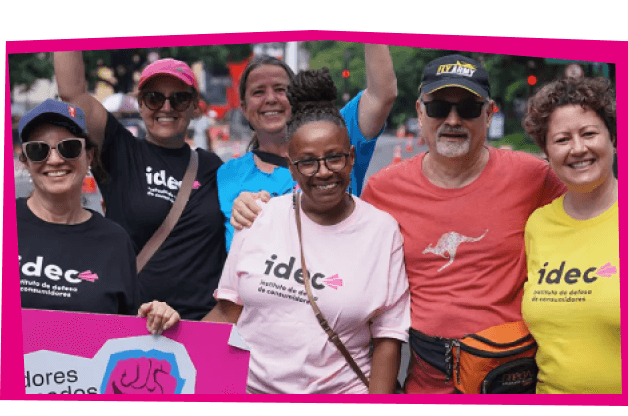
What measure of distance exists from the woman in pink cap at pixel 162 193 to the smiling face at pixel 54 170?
0.45 m

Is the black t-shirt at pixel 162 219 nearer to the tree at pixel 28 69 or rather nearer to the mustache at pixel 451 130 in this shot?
the tree at pixel 28 69

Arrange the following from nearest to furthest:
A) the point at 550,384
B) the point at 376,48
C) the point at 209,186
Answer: the point at 550,384
the point at 376,48
the point at 209,186

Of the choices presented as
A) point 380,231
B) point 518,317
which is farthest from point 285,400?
point 518,317

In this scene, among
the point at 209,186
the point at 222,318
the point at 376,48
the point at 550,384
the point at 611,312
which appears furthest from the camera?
the point at 209,186

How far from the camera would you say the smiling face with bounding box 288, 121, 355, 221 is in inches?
118

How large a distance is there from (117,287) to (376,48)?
1802mm

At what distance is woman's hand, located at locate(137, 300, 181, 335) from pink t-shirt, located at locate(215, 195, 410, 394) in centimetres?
32

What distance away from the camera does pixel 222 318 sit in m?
3.32

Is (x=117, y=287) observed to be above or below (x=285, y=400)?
above

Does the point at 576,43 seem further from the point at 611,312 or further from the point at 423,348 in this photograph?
the point at 423,348

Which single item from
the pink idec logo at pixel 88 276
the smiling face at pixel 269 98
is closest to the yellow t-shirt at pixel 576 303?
the smiling face at pixel 269 98

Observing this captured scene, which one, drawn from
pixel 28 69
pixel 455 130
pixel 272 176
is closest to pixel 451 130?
pixel 455 130

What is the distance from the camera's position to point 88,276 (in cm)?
314

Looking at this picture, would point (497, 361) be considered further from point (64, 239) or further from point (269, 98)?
point (64, 239)
